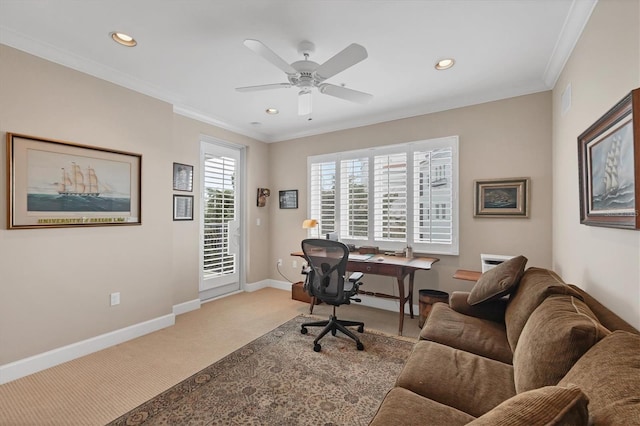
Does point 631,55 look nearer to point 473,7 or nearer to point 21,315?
point 473,7

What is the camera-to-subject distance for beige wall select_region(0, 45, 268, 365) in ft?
7.34

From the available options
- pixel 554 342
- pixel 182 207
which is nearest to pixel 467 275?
pixel 554 342

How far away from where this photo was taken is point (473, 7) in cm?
189

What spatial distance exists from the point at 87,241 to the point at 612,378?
3593mm

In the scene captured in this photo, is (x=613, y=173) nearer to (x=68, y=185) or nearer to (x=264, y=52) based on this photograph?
(x=264, y=52)

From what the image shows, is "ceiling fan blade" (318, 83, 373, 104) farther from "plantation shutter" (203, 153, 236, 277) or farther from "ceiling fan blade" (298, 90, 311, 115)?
"plantation shutter" (203, 153, 236, 277)

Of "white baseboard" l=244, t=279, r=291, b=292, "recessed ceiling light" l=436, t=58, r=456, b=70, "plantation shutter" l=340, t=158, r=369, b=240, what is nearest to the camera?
"recessed ceiling light" l=436, t=58, r=456, b=70

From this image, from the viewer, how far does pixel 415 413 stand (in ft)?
3.62

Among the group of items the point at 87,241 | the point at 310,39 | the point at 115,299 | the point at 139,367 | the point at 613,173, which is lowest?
the point at 139,367

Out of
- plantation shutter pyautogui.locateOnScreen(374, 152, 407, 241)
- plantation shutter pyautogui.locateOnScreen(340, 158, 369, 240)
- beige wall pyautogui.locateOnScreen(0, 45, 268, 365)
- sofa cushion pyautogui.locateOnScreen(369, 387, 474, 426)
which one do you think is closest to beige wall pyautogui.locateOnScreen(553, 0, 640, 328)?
sofa cushion pyautogui.locateOnScreen(369, 387, 474, 426)

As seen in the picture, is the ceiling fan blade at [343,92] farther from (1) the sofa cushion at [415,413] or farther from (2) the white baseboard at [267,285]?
(2) the white baseboard at [267,285]

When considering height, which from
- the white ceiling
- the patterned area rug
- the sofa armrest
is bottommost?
the patterned area rug

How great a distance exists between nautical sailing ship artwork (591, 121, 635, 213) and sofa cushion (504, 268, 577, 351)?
0.49 metres

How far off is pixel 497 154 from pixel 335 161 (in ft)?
7.11
